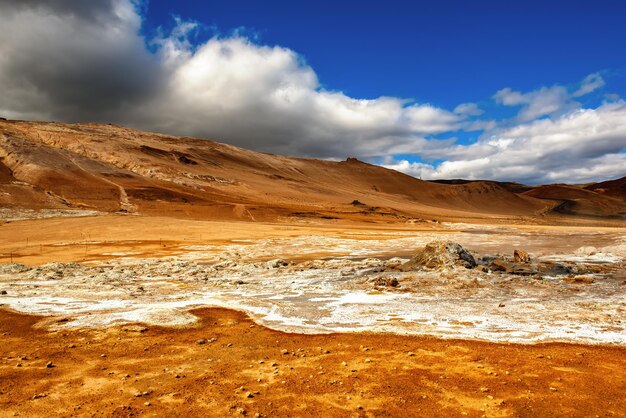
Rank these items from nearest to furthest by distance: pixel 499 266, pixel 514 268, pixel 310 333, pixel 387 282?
pixel 310 333 → pixel 387 282 → pixel 499 266 → pixel 514 268

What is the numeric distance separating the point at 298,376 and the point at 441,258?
1581cm

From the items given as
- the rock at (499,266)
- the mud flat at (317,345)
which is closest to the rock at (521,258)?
the rock at (499,266)

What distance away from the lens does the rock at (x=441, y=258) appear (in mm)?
21906

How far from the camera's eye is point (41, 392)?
7.24 m

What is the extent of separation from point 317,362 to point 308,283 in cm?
1086

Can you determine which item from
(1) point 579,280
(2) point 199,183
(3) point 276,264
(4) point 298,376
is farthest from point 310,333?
(2) point 199,183

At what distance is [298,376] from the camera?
796 centimetres

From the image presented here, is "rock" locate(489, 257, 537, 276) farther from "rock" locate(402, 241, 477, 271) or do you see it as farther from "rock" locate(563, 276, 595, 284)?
"rock" locate(563, 276, 595, 284)

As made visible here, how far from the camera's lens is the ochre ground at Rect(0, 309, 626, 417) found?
6695mm

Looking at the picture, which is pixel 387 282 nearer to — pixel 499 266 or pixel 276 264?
pixel 499 266

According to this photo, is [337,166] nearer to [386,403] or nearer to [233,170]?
[233,170]

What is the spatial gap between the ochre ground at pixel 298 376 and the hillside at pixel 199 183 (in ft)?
227

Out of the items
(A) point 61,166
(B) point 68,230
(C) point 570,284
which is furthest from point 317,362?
(A) point 61,166

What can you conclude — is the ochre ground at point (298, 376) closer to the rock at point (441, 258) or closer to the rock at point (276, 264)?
the rock at point (441, 258)
